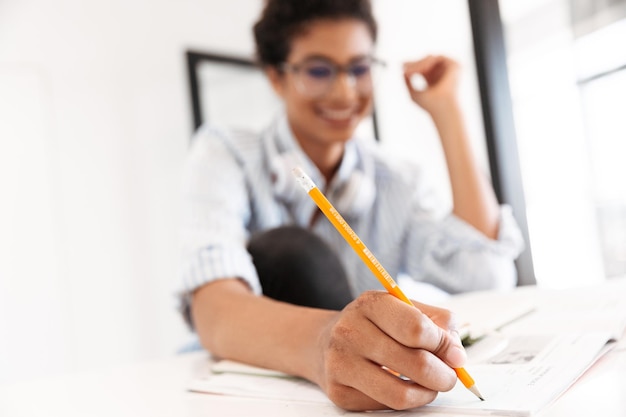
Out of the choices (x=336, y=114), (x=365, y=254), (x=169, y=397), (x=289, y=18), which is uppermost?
(x=289, y=18)

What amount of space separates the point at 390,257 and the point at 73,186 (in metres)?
1.68

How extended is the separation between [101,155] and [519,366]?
2.22 m

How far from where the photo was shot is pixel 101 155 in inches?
92.9

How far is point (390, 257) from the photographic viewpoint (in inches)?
Answer: 40.4

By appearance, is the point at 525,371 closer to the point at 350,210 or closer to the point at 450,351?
the point at 450,351

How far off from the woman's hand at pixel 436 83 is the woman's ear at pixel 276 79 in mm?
232

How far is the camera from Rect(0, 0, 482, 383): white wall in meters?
2.16

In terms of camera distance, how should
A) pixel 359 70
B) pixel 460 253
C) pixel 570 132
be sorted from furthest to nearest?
pixel 570 132, pixel 359 70, pixel 460 253

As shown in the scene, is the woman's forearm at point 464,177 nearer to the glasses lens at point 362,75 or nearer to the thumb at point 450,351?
the glasses lens at point 362,75

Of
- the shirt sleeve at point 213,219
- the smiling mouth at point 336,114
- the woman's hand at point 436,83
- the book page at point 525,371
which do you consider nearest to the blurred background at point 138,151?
the woman's hand at point 436,83

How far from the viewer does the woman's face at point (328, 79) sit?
98cm

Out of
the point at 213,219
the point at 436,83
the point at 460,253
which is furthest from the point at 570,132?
the point at 213,219

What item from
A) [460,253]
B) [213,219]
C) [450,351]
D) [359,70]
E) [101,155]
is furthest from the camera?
[101,155]

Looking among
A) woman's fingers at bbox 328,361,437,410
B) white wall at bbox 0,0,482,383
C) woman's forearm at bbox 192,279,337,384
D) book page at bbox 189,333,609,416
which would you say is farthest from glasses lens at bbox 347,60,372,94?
white wall at bbox 0,0,482,383
